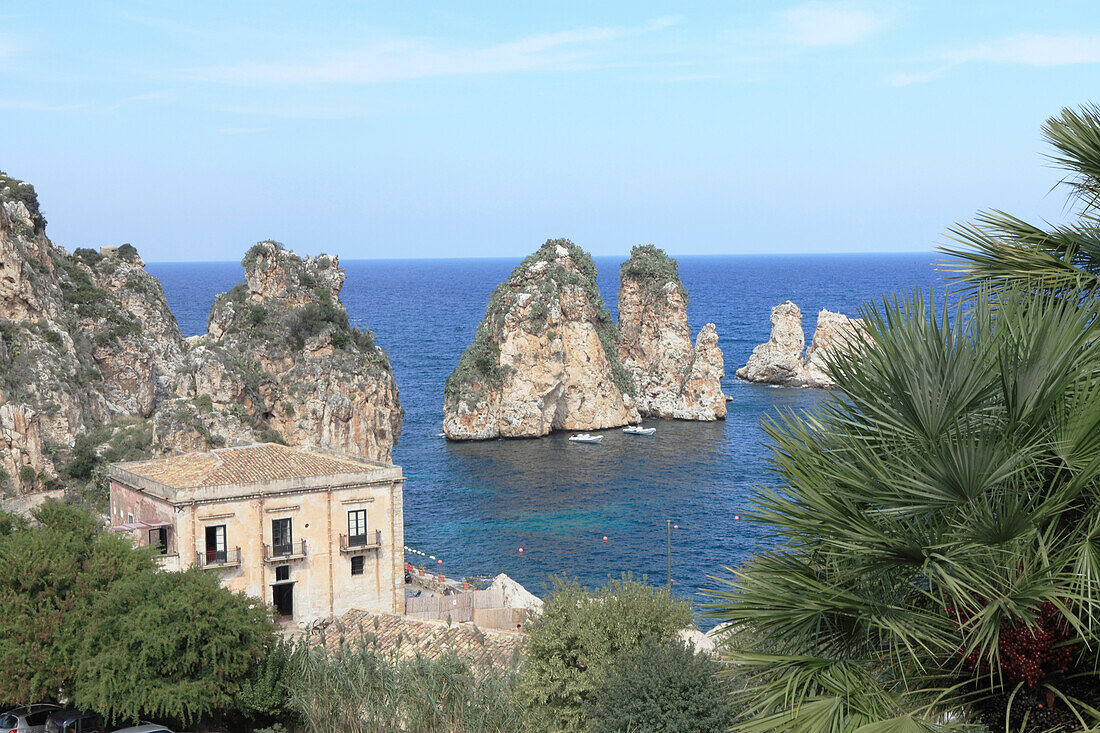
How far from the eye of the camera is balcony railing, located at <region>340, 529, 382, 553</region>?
37375 mm

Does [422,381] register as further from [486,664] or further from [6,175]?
[486,664]

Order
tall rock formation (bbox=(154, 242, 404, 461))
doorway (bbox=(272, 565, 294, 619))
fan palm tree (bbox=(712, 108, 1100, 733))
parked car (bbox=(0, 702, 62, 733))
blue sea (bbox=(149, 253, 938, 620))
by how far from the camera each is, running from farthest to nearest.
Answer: tall rock formation (bbox=(154, 242, 404, 461)) < blue sea (bbox=(149, 253, 938, 620)) < doorway (bbox=(272, 565, 294, 619)) < parked car (bbox=(0, 702, 62, 733)) < fan palm tree (bbox=(712, 108, 1100, 733))

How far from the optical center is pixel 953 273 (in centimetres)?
1123

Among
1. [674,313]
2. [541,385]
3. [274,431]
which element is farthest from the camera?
[674,313]

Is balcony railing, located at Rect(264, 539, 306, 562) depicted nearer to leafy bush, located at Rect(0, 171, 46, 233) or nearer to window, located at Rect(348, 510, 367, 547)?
window, located at Rect(348, 510, 367, 547)

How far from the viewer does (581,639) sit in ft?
67.4

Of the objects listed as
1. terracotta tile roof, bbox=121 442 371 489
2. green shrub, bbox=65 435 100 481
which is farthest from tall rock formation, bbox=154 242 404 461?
terracotta tile roof, bbox=121 442 371 489

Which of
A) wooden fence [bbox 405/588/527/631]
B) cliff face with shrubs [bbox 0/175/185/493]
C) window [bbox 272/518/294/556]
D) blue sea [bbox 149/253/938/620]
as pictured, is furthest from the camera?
blue sea [bbox 149/253/938/620]

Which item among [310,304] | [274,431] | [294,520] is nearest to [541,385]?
[310,304]

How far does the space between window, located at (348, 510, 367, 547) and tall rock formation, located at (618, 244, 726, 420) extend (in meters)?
62.9

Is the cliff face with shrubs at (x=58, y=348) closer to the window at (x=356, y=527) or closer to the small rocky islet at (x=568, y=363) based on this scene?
the window at (x=356, y=527)

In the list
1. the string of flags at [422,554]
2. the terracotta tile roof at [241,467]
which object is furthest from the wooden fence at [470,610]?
the string of flags at [422,554]

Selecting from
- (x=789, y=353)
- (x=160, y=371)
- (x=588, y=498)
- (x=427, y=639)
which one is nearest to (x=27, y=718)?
(x=427, y=639)

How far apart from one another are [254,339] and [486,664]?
149 ft
